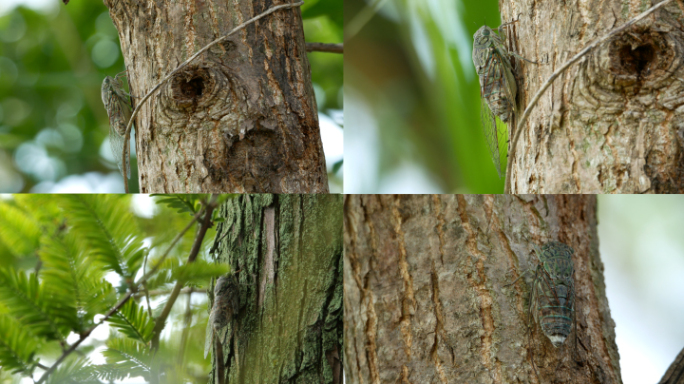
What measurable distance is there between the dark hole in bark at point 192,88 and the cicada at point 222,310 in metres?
0.19

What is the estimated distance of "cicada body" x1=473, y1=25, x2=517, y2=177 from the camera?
47 centimetres

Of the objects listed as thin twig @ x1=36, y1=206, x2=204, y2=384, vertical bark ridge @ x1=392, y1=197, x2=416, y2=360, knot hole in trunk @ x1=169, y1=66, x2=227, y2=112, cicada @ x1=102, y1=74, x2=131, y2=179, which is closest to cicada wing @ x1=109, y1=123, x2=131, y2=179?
cicada @ x1=102, y1=74, x2=131, y2=179

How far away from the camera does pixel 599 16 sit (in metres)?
0.42

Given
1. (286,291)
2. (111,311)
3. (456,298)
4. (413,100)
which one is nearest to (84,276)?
(111,311)

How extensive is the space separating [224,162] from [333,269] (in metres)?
0.16

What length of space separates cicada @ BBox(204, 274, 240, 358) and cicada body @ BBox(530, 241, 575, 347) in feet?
0.77

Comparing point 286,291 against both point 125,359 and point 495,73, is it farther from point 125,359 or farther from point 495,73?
point 495,73

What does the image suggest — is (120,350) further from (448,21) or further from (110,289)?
(448,21)

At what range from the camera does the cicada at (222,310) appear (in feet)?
1.13

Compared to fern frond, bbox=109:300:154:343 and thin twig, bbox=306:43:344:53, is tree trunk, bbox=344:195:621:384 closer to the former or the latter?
fern frond, bbox=109:300:154:343

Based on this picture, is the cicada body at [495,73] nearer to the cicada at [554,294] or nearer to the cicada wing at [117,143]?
the cicada at [554,294]

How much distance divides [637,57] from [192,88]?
415 mm

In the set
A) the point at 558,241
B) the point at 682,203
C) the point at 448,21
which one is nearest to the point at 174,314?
the point at 558,241

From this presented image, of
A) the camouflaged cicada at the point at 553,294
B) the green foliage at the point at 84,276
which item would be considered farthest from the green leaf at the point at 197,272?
the camouflaged cicada at the point at 553,294
